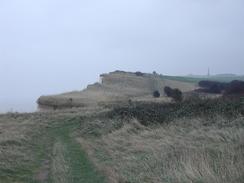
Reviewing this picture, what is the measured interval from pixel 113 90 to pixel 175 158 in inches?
2151

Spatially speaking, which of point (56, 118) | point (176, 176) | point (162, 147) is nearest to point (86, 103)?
point (56, 118)

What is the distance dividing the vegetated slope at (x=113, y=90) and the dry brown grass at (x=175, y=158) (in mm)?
30711

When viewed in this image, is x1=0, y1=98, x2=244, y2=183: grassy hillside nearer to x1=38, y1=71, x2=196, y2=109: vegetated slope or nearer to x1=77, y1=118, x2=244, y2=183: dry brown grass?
x1=77, y1=118, x2=244, y2=183: dry brown grass

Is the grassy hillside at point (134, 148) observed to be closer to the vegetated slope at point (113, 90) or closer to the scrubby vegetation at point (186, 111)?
the scrubby vegetation at point (186, 111)

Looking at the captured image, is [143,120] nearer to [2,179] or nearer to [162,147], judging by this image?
[162,147]

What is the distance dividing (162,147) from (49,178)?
387 centimetres

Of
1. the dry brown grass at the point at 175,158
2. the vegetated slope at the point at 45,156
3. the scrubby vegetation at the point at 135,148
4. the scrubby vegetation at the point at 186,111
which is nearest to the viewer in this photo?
the dry brown grass at the point at 175,158

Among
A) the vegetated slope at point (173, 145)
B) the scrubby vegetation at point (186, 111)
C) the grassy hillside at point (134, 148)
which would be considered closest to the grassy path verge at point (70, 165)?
the grassy hillside at point (134, 148)

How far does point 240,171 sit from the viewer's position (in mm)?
9477

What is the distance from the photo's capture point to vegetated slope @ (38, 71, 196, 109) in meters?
51.5

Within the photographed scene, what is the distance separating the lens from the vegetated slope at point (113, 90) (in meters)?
51.5

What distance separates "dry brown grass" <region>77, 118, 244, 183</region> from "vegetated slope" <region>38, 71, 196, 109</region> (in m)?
30.7

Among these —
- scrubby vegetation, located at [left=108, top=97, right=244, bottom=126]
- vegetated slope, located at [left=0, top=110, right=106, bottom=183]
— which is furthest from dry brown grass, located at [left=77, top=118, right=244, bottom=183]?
scrubby vegetation, located at [left=108, top=97, right=244, bottom=126]

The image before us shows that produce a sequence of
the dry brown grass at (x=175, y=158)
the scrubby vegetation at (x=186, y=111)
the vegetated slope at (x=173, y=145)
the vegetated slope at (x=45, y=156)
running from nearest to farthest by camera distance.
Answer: the dry brown grass at (x=175, y=158), the vegetated slope at (x=173, y=145), the vegetated slope at (x=45, y=156), the scrubby vegetation at (x=186, y=111)
